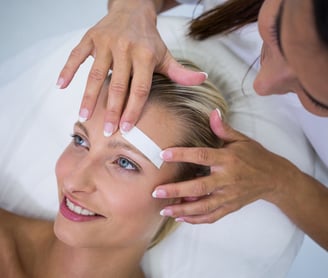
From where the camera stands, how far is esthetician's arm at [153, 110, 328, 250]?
39.7 inches

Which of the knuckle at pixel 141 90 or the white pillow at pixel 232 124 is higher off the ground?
the knuckle at pixel 141 90

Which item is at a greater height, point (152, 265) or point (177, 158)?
point (177, 158)

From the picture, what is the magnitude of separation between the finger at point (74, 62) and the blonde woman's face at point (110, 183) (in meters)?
0.09

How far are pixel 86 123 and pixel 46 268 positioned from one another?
393mm

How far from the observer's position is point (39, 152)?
142 cm

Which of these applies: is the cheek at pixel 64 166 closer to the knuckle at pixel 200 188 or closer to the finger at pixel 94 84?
the finger at pixel 94 84

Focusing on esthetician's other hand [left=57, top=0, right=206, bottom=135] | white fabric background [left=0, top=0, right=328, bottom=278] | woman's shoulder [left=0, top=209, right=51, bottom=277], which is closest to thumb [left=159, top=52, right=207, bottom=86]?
esthetician's other hand [left=57, top=0, right=206, bottom=135]

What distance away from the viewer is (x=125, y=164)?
1.04 metres

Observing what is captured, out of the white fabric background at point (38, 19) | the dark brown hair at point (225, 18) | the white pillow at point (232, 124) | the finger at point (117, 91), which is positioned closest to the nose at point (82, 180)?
the finger at point (117, 91)

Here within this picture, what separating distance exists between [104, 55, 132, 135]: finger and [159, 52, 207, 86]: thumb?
0.10m

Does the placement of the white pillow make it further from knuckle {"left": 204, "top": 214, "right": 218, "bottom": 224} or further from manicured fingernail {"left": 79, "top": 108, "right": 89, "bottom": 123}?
manicured fingernail {"left": 79, "top": 108, "right": 89, "bottom": 123}

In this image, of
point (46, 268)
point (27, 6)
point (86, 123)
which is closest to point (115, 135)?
point (86, 123)

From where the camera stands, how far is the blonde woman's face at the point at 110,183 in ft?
3.39

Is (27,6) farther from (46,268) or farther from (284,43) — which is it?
(284,43)
